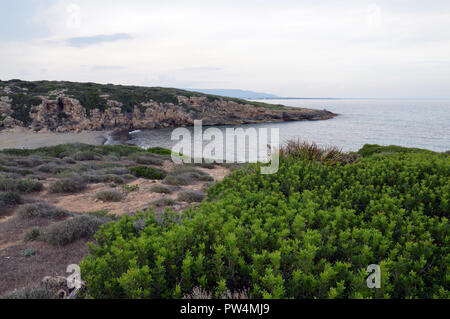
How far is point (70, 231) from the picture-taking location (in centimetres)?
602

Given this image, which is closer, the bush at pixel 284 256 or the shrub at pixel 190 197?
the bush at pixel 284 256

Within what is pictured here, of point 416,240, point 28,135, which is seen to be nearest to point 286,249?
point 416,240

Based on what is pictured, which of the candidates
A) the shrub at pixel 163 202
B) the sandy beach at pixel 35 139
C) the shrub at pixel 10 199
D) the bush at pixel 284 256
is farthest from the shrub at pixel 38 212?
the sandy beach at pixel 35 139

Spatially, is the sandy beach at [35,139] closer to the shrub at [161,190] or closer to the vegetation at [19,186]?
the vegetation at [19,186]

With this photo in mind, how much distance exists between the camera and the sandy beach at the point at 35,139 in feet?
113

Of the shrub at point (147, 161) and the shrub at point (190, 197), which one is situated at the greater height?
the shrub at point (147, 161)

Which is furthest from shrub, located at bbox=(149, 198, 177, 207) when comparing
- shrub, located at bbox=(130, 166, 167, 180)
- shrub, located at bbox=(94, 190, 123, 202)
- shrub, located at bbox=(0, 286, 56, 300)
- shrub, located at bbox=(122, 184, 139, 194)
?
shrub, located at bbox=(0, 286, 56, 300)

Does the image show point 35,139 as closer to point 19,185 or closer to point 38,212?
point 19,185

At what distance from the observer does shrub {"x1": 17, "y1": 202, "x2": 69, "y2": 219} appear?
731cm

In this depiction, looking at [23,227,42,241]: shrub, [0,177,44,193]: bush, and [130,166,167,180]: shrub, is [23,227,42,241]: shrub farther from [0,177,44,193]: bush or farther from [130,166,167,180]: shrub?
[130,166,167,180]: shrub

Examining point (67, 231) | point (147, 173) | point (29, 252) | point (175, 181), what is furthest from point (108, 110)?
point (29, 252)

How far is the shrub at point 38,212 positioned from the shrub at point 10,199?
54.1 inches
